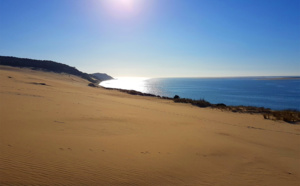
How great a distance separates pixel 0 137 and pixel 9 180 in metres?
2.61

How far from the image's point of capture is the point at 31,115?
869 cm

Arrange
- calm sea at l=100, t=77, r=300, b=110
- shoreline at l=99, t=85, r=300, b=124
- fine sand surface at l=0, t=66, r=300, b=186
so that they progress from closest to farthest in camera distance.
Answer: fine sand surface at l=0, t=66, r=300, b=186, shoreline at l=99, t=85, r=300, b=124, calm sea at l=100, t=77, r=300, b=110

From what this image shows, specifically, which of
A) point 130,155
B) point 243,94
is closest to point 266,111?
point 130,155

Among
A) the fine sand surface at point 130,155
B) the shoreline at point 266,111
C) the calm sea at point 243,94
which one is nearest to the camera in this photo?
the fine sand surface at point 130,155

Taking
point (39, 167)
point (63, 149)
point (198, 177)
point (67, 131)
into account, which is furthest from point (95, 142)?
point (198, 177)

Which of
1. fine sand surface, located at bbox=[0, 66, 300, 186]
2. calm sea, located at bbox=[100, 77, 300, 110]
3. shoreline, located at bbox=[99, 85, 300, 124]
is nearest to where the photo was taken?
fine sand surface, located at bbox=[0, 66, 300, 186]

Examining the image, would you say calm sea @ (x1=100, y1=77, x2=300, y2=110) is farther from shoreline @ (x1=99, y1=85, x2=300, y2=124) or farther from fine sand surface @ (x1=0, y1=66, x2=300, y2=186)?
fine sand surface @ (x1=0, y1=66, x2=300, y2=186)

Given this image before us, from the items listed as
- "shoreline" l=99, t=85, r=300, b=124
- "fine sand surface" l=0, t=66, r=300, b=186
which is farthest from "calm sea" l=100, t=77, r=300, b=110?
"fine sand surface" l=0, t=66, r=300, b=186

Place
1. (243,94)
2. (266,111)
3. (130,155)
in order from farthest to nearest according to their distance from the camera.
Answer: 1. (243,94)
2. (266,111)
3. (130,155)

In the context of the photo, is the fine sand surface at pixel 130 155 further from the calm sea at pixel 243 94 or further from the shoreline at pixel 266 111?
the calm sea at pixel 243 94

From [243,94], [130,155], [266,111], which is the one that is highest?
[243,94]

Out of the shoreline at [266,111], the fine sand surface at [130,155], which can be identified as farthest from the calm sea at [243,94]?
the fine sand surface at [130,155]

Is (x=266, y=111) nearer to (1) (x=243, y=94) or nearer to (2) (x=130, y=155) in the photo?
(2) (x=130, y=155)

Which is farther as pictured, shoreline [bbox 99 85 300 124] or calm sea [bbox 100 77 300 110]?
calm sea [bbox 100 77 300 110]
